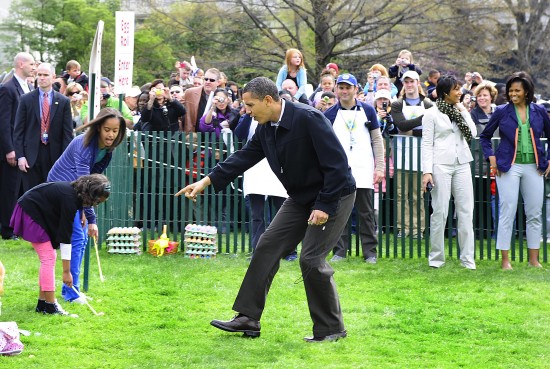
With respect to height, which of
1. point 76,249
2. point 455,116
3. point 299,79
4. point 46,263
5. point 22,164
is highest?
point 299,79

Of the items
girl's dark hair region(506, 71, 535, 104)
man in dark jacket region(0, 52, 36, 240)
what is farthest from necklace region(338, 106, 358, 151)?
man in dark jacket region(0, 52, 36, 240)

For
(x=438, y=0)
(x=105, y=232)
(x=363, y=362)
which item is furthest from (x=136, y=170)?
(x=438, y=0)

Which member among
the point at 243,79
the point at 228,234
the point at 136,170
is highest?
the point at 243,79

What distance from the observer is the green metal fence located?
13477mm

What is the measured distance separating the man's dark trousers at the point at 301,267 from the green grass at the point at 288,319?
256 mm

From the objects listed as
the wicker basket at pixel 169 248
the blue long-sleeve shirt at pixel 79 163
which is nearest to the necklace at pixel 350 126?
the wicker basket at pixel 169 248

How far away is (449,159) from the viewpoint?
12430mm

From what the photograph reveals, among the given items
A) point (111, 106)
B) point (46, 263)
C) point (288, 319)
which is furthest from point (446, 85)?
point (111, 106)

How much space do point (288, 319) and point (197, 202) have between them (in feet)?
15.0

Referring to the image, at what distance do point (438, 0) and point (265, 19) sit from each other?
189 inches

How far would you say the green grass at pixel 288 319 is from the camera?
8070 millimetres

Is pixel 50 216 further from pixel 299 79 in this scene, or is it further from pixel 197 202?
pixel 299 79

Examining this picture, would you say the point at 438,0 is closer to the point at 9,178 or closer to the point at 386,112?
the point at 386,112

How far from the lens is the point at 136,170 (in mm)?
14016
